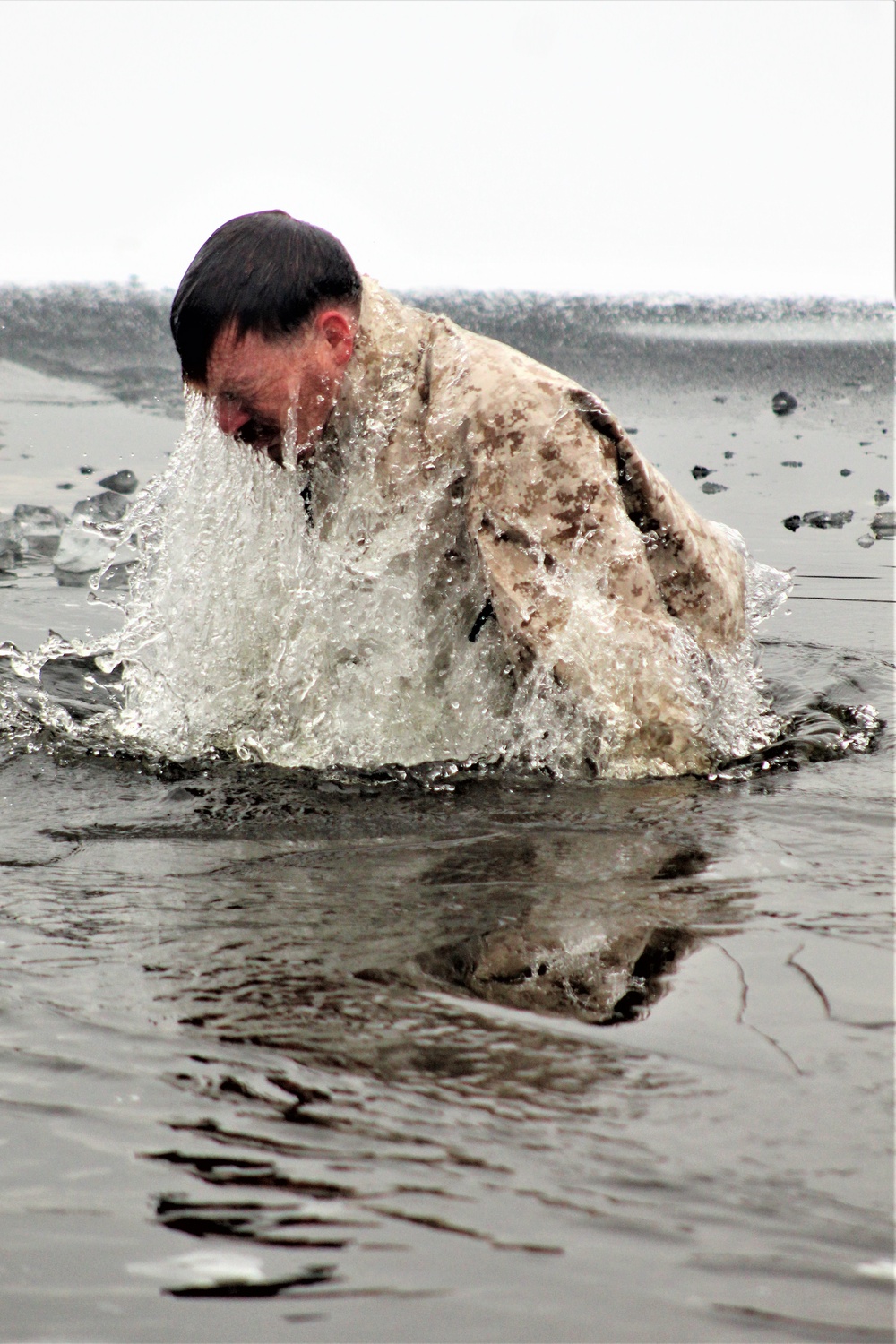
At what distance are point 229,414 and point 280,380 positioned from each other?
0.51ft

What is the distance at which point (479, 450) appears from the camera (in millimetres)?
3242

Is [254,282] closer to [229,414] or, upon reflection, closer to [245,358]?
[245,358]

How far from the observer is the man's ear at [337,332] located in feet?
10.7

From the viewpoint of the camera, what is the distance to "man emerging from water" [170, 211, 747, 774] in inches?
127

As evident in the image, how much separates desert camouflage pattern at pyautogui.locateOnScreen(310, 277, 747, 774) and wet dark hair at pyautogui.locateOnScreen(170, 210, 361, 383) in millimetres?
184

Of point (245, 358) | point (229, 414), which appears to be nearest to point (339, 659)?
point (229, 414)

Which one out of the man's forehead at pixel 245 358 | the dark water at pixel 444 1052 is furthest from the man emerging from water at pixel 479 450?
the dark water at pixel 444 1052

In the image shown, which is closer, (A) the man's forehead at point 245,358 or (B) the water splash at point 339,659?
(A) the man's forehead at point 245,358

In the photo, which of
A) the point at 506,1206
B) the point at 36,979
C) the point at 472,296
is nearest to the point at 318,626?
the point at 36,979

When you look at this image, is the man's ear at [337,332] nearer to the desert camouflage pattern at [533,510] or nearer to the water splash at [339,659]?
the desert camouflage pattern at [533,510]

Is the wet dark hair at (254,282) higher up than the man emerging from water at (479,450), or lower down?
higher up

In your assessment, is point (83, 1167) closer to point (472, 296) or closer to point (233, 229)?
point (233, 229)

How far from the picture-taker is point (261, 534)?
3633 mm

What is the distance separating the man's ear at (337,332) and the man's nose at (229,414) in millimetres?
255
